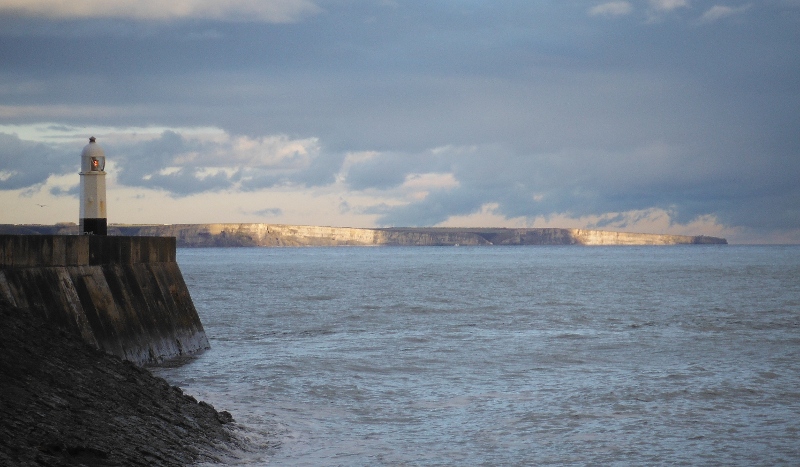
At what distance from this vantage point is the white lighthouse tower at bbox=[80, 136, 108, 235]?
696 inches

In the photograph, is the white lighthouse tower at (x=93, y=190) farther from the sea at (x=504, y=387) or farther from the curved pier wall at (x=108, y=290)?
the sea at (x=504, y=387)

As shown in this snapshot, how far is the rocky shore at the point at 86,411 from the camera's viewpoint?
724cm

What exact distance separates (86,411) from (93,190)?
10528 mm

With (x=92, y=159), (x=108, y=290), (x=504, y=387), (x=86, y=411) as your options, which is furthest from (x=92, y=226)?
(x=86, y=411)

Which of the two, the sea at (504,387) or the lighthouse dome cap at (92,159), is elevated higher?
the lighthouse dome cap at (92,159)

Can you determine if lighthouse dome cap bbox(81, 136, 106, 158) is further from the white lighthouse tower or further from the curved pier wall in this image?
the curved pier wall

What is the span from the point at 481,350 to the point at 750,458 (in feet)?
33.7

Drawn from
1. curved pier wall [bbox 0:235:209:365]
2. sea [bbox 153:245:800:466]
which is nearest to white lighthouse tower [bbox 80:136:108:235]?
curved pier wall [bbox 0:235:209:365]

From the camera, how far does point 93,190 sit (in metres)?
17.9

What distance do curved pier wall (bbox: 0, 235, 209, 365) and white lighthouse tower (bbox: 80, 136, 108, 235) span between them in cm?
158

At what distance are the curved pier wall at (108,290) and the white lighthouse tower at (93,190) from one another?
1.58 meters

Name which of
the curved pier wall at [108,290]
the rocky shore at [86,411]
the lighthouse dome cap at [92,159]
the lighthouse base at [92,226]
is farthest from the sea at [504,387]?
the lighthouse dome cap at [92,159]

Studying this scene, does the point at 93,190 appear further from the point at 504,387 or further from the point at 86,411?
the point at 86,411

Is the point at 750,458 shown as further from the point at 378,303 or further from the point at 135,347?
the point at 378,303
